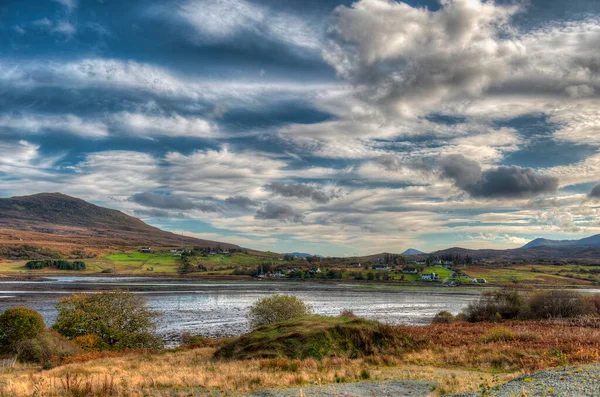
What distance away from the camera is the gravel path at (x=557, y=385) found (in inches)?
512

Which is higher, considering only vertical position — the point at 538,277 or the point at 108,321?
the point at 108,321

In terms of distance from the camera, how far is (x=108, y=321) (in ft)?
150

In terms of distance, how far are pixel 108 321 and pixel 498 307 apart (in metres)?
48.7

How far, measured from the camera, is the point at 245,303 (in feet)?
296

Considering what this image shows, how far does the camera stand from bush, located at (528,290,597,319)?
52875 mm

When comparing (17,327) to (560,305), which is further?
(560,305)

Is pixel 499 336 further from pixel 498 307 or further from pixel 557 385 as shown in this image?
pixel 498 307

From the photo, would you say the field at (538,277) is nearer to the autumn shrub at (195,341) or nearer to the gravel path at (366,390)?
the autumn shrub at (195,341)

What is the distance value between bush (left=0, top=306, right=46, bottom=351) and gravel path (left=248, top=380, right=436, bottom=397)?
31.1 m

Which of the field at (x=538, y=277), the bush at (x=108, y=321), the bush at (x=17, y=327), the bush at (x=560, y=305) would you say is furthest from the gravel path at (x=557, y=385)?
the field at (x=538, y=277)

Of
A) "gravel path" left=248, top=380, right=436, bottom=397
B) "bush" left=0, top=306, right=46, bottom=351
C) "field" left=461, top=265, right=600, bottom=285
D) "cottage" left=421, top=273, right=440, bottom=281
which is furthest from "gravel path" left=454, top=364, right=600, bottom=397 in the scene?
"cottage" left=421, top=273, right=440, bottom=281

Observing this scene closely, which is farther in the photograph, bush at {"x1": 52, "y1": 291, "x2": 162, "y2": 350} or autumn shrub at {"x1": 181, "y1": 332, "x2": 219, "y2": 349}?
bush at {"x1": 52, "y1": 291, "x2": 162, "y2": 350}

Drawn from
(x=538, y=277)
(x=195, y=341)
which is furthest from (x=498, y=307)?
(x=538, y=277)

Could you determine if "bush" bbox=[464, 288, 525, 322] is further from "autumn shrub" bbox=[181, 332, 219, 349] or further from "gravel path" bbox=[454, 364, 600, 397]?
"gravel path" bbox=[454, 364, 600, 397]
